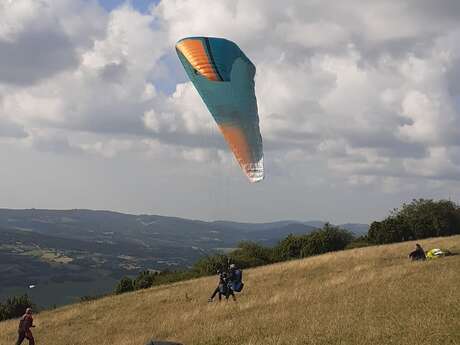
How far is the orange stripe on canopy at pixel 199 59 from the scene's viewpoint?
19016 mm

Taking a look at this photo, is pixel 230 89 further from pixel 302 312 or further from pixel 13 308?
pixel 13 308

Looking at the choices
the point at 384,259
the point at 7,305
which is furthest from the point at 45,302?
the point at 384,259

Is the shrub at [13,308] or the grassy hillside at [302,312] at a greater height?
the grassy hillside at [302,312]

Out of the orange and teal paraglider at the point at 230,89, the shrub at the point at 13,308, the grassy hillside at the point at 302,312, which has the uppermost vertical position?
the orange and teal paraglider at the point at 230,89

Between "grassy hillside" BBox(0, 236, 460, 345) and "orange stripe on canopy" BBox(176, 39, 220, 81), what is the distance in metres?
8.29

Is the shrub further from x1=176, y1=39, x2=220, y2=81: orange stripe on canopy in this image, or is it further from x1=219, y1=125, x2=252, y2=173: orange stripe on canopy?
x1=176, y1=39, x2=220, y2=81: orange stripe on canopy

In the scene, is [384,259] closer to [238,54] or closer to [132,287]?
[238,54]

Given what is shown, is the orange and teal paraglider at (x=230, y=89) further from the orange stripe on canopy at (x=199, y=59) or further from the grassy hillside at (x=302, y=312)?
the grassy hillside at (x=302, y=312)

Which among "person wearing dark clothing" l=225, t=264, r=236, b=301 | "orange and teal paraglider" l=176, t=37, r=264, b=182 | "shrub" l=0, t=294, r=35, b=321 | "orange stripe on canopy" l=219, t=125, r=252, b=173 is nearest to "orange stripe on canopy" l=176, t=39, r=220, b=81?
"orange and teal paraglider" l=176, t=37, r=264, b=182

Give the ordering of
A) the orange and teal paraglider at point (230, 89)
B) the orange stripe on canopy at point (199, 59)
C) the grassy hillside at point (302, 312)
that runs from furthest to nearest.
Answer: the orange stripe on canopy at point (199, 59) → the orange and teal paraglider at point (230, 89) → the grassy hillside at point (302, 312)

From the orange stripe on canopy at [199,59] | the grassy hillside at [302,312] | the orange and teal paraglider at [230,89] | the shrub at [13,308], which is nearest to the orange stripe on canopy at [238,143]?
the orange and teal paraglider at [230,89]

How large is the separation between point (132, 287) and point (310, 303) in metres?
35.6

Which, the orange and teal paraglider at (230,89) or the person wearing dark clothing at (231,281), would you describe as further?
the person wearing dark clothing at (231,281)

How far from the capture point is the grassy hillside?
13.7 meters
